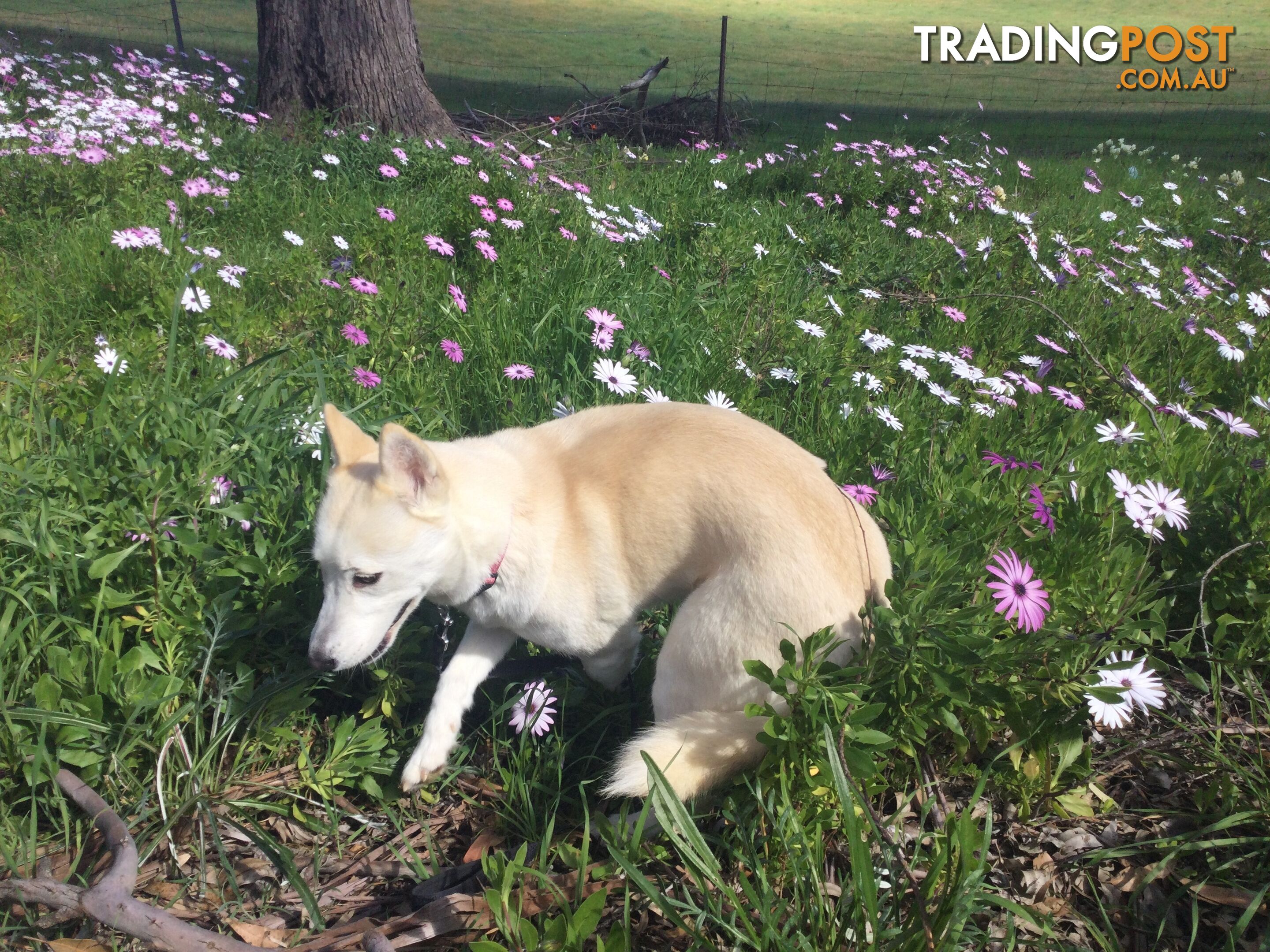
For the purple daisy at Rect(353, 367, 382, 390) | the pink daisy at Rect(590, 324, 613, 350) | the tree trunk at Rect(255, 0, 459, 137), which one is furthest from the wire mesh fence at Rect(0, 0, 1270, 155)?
the purple daisy at Rect(353, 367, 382, 390)

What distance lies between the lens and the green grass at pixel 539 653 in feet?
5.71

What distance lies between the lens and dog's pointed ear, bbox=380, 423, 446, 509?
74.7 inches

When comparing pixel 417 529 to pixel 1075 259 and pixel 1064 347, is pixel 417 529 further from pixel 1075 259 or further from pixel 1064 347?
pixel 1075 259

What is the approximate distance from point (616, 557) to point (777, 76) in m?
22.5

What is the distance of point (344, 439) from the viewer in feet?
7.00

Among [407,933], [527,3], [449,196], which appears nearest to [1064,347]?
[449,196]

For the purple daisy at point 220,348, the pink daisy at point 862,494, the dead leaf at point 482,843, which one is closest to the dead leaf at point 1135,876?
the pink daisy at point 862,494

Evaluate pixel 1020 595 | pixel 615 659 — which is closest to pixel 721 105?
pixel 615 659

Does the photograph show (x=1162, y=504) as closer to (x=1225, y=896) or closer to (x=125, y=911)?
(x=1225, y=896)

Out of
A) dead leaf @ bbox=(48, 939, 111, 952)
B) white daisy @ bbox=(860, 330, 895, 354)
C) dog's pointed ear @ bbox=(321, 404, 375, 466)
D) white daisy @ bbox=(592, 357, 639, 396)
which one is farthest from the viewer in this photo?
white daisy @ bbox=(860, 330, 895, 354)

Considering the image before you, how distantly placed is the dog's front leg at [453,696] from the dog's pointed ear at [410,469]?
1.79 feet

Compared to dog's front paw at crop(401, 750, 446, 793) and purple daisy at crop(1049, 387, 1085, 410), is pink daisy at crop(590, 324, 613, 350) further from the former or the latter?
purple daisy at crop(1049, 387, 1085, 410)
